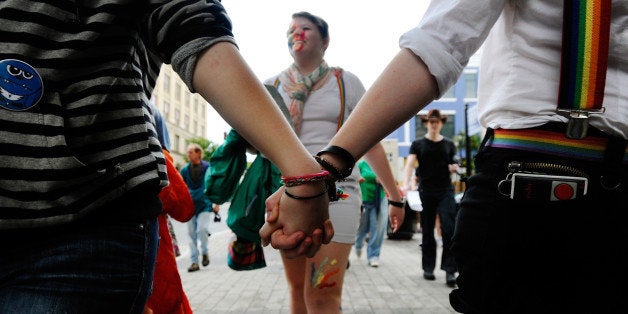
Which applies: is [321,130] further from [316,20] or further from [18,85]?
[18,85]

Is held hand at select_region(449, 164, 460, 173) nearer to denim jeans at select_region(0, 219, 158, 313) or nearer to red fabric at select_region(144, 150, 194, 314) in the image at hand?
red fabric at select_region(144, 150, 194, 314)

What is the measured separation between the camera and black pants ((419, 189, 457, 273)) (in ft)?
20.0

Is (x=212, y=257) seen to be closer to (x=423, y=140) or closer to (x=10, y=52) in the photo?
(x=423, y=140)

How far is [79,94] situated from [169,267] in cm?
164

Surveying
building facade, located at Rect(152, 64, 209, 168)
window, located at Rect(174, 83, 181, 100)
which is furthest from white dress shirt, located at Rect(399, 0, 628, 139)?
window, located at Rect(174, 83, 181, 100)

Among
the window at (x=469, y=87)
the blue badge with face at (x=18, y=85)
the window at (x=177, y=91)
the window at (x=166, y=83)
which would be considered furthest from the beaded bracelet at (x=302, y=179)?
the window at (x=177, y=91)

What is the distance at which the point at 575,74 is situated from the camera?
120 centimetres

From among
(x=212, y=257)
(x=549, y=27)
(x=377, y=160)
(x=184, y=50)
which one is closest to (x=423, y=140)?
(x=377, y=160)

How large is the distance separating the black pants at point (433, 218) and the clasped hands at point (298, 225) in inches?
200

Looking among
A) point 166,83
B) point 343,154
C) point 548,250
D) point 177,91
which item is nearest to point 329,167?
point 343,154

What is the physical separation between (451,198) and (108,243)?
5.67 m

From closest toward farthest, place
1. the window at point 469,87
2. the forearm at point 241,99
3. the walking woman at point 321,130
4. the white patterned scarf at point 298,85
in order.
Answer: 1. the forearm at point 241,99
2. the walking woman at point 321,130
3. the white patterned scarf at point 298,85
4. the window at point 469,87

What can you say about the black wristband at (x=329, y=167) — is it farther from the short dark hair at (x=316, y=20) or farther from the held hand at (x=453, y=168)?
the held hand at (x=453, y=168)

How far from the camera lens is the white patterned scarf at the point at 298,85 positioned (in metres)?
2.89
